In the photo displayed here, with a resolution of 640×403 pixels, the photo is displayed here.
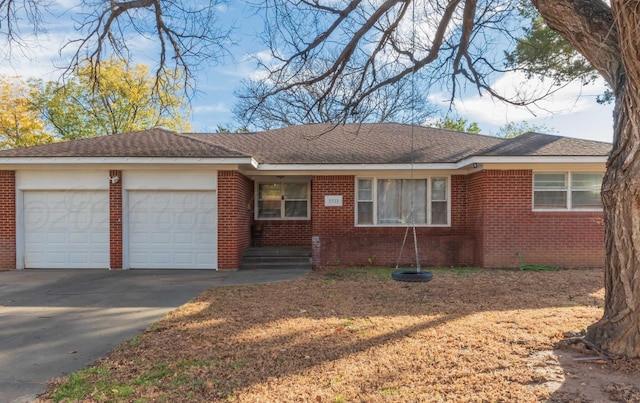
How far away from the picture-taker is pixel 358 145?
1204cm

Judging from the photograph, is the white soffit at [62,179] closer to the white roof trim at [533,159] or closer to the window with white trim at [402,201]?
the window with white trim at [402,201]

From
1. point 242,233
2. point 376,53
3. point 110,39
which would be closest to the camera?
point 110,39

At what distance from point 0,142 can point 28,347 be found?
90.8 feet

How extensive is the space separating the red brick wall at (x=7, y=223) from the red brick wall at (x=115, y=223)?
2592mm

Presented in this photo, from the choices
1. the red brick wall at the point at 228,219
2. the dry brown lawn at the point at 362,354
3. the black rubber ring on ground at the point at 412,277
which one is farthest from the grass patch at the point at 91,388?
the red brick wall at the point at 228,219

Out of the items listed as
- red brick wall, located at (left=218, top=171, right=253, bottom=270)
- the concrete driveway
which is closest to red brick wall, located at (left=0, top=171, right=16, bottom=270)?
the concrete driveway

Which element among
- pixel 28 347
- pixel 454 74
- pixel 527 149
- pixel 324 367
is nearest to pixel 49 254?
pixel 28 347

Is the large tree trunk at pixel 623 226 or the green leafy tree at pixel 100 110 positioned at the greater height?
the green leafy tree at pixel 100 110

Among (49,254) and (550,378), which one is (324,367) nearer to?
(550,378)

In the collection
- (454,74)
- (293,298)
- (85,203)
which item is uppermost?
(454,74)

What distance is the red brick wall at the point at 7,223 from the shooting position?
10.1 metres

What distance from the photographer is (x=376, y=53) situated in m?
8.00

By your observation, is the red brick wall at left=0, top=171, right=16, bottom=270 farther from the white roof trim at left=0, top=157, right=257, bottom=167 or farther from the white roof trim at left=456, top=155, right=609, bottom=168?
the white roof trim at left=456, top=155, right=609, bottom=168

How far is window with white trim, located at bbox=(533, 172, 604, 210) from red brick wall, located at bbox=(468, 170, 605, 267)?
0.72 feet
